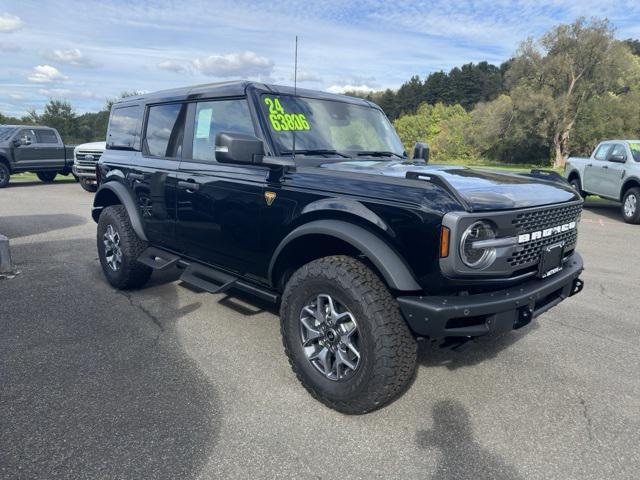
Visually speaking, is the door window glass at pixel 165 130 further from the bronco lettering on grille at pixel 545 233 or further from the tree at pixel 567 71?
the tree at pixel 567 71

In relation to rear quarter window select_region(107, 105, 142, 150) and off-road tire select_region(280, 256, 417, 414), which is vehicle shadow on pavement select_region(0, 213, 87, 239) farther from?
off-road tire select_region(280, 256, 417, 414)

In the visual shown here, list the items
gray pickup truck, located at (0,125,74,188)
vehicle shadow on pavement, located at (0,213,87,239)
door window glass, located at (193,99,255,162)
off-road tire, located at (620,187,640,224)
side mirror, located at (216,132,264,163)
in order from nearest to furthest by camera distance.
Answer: side mirror, located at (216,132,264,163)
door window glass, located at (193,99,255,162)
vehicle shadow on pavement, located at (0,213,87,239)
off-road tire, located at (620,187,640,224)
gray pickup truck, located at (0,125,74,188)

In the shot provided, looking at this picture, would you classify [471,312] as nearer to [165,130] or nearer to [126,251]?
[165,130]

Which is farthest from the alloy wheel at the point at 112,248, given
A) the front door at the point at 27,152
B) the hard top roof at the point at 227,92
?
the front door at the point at 27,152

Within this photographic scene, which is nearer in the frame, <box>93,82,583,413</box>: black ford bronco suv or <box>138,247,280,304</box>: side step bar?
<box>93,82,583,413</box>: black ford bronco suv

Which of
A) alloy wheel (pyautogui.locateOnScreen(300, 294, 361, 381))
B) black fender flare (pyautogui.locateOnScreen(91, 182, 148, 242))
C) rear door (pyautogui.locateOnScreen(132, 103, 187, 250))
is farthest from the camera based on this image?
black fender flare (pyautogui.locateOnScreen(91, 182, 148, 242))

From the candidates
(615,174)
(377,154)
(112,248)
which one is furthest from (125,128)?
(615,174)

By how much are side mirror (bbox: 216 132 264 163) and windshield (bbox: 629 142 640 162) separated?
34.6 ft

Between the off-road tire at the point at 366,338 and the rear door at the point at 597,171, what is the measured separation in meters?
10.8

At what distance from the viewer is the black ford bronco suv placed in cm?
257

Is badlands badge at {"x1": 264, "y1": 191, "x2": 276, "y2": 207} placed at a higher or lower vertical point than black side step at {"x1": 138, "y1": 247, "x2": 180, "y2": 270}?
higher

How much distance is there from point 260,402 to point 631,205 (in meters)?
10.4

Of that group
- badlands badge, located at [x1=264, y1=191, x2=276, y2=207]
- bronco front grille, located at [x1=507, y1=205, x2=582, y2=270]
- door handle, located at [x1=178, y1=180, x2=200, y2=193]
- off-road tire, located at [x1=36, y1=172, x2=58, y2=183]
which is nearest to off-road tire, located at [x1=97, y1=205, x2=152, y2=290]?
door handle, located at [x1=178, y1=180, x2=200, y2=193]

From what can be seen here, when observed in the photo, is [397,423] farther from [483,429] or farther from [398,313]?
[398,313]
